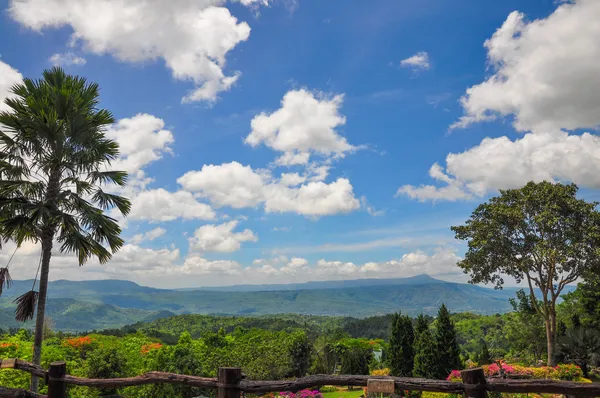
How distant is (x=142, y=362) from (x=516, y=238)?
3087cm

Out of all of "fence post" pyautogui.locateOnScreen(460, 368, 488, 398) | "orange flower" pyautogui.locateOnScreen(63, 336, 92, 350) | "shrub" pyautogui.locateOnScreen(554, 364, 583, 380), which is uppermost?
"fence post" pyautogui.locateOnScreen(460, 368, 488, 398)

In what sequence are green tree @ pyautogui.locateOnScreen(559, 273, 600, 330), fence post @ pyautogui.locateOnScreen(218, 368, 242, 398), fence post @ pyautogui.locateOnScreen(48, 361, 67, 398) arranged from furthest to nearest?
green tree @ pyautogui.locateOnScreen(559, 273, 600, 330), fence post @ pyautogui.locateOnScreen(48, 361, 67, 398), fence post @ pyautogui.locateOnScreen(218, 368, 242, 398)

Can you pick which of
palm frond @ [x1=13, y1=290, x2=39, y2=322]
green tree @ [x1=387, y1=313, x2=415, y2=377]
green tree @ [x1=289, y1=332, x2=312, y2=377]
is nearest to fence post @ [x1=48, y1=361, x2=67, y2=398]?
palm frond @ [x1=13, y1=290, x2=39, y2=322]

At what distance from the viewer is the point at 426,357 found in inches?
1026

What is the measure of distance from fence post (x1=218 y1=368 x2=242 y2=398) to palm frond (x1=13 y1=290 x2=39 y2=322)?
6523 millimetres

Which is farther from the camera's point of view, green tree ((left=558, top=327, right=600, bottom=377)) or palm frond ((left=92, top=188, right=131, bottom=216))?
green tree ((left=558, top=327, right=600, bottom=377))

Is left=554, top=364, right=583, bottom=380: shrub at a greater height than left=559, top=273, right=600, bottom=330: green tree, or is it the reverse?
left=559, top=273, right=600, bottom=330: green tree

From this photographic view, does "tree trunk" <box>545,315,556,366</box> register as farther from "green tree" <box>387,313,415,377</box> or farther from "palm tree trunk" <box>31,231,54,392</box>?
Result: "palm tree trunk" <box>31,231,54,392</box>

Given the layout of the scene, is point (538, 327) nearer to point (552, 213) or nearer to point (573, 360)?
point (573, 360)

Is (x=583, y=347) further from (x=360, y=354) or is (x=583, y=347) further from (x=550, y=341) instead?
(x=360, y=354)

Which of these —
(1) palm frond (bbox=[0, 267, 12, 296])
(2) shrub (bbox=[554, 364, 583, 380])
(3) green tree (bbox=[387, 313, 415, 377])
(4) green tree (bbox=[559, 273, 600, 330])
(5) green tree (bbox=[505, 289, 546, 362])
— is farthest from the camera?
(3) green tree (bbox=[387, 313, 415, 377])

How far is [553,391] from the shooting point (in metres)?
4.11

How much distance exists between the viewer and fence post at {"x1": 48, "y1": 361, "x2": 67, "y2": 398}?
548 cm

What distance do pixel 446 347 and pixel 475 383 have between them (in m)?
24.2
